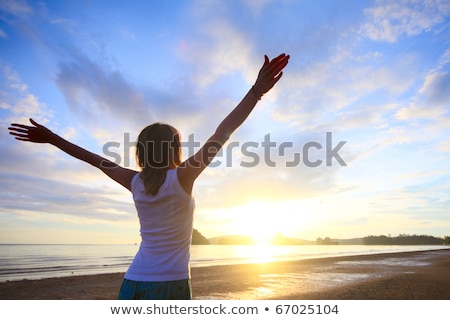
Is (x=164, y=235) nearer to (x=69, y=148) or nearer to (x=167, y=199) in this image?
(x=167, y=199)

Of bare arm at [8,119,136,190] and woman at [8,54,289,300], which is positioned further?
bare arm at [8,119,136,190]

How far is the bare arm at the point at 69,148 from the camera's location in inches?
91.0

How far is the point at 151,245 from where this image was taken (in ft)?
6.66

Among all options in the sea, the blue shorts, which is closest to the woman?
the blue shorts

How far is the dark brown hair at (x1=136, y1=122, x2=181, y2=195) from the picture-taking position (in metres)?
1.98

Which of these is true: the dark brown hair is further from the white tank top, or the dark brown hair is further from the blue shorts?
the blue shorts

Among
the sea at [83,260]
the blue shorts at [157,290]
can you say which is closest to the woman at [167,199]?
the blue shorts at [157,290]

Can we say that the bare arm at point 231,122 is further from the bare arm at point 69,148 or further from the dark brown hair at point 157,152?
the bare arm at point 69,148

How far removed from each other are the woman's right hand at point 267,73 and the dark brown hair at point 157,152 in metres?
0.64

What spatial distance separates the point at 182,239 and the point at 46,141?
141 cm

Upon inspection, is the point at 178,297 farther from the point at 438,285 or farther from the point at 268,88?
the point at 438,285

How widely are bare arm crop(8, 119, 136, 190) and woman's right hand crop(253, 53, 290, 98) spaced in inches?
43.6

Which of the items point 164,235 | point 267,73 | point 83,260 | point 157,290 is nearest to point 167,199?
point 164,235
